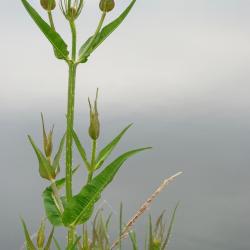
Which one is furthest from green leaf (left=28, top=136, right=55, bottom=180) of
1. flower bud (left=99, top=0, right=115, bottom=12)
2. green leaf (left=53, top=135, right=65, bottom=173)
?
flower bud (left=99, top=0, right=115, bottom=12)

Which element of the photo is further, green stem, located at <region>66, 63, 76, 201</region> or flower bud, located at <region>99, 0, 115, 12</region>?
flower bud, located at <region>99, 0, 115, 12</region>

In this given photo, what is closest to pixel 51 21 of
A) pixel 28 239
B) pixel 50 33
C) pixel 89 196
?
pixel 50 33

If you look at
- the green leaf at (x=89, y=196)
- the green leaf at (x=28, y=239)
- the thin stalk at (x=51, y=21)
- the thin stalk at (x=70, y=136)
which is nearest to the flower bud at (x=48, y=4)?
the thin stalk at (x=51, y=21)

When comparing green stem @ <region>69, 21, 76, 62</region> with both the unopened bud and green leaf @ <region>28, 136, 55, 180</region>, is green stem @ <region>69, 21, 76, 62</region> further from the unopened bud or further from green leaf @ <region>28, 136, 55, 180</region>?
the unopened bud

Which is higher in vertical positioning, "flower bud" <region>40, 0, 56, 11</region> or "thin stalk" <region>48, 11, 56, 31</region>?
"flower bud" <region>40, 0, 56, 11</region>

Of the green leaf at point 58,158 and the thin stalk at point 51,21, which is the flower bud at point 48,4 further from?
the green leaf at point 58,158

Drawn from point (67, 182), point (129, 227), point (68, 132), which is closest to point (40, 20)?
point (68, 132)
